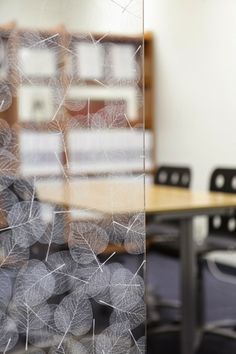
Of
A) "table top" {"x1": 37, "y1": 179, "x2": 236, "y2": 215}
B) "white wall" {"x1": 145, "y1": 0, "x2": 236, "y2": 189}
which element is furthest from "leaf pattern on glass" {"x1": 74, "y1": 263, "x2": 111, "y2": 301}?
"white wall" {"x1": 145, "y1": 0, "x2": 236, "y2": 189}

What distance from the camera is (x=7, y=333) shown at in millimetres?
992

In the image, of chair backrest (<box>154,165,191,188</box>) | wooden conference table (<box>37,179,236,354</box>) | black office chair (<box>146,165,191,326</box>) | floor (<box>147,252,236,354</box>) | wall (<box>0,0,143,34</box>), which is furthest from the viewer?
chair backrest (<box>154,165,191,188</box>)

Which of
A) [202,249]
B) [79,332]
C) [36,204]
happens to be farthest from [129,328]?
[202,249]

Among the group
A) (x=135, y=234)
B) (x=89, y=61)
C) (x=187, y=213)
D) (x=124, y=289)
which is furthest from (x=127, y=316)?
(x=187, y=213)

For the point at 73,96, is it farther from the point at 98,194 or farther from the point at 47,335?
the point at 47,335

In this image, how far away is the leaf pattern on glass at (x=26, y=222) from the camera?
0.99m

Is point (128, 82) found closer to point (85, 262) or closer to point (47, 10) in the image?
point (47, 10)

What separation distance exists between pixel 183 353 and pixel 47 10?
1.92m

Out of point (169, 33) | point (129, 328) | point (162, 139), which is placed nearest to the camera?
point (129, 328)

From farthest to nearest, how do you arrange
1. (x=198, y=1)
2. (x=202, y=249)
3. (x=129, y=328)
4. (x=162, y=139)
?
(x=162, y=139) < (x=198, y=1) < (x=202, y=249) < (x=129, y=328)

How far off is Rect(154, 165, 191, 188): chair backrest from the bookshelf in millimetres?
2337

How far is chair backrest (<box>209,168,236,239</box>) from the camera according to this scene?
119 inches

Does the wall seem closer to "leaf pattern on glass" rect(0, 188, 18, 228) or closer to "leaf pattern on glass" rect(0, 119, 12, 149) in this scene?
"leaf pattern on glass" rect(0, 119, 12, 149)

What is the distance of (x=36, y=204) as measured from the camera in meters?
1.00
